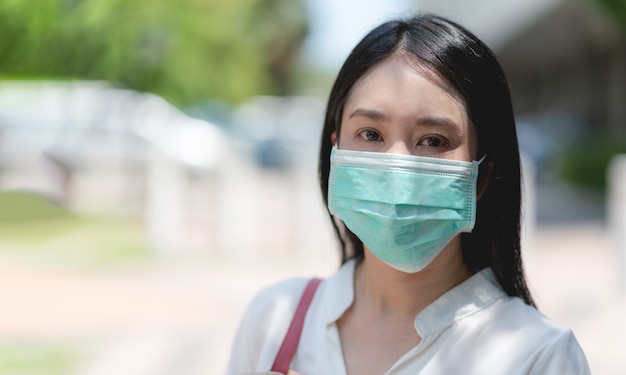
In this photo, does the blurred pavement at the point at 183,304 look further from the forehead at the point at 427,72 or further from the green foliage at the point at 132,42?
the forehead at the point at 427,72

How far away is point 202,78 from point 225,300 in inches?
752

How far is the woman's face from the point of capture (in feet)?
6.47

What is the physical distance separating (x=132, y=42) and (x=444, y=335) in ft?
36.8

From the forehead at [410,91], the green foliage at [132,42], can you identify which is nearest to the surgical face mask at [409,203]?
the forehead at [410,91]

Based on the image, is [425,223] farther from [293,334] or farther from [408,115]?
[293,334]

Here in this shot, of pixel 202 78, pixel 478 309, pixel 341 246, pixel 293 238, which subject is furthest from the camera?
pixel 202 78

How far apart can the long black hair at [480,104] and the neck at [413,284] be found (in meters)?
0.07

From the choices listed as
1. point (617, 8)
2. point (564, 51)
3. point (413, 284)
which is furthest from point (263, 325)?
point (564, 51)

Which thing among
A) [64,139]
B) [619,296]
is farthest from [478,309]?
[64,139]

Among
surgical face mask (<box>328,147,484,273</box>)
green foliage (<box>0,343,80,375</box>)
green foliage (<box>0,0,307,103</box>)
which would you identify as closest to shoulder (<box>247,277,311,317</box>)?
surgical face mask (<box>328,147,484,273</box>)

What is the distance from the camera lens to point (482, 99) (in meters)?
2.03

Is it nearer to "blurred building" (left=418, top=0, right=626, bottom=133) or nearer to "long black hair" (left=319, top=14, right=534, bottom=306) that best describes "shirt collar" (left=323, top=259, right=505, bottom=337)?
"long black hair" (left=319, top=14, right=534, bottom=306)

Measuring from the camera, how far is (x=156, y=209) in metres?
10.6

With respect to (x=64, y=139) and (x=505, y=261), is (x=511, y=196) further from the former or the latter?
(x=64, y=139)
